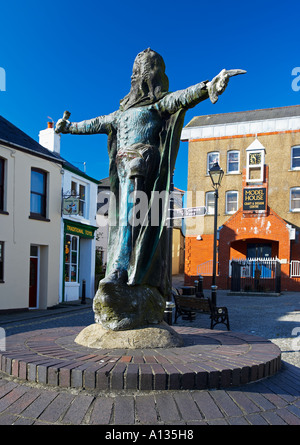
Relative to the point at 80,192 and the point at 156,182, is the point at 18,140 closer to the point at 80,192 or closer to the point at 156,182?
the point at 80,192

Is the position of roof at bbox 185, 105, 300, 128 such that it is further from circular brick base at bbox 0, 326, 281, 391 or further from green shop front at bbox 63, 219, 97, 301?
circular brick base at bbox 0, 326, 281, 391

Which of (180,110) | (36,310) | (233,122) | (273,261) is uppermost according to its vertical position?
A: (233,122)

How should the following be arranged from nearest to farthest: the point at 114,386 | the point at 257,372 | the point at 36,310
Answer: the point at 114,386 < the point at 257,372 < the point at 36,310

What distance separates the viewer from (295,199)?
27.7 meters

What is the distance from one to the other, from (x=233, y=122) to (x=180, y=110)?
26.5 metres

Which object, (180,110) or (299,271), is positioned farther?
(299,271)

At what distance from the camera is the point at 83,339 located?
4.06 metres

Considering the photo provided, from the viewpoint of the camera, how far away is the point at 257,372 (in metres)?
3.31

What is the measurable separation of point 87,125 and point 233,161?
996 inches

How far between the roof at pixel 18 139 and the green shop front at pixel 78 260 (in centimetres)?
326

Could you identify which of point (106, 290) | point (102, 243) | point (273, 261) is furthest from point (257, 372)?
point (102, 243)

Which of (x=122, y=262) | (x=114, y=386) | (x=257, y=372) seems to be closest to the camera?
(x=114, y=386)
